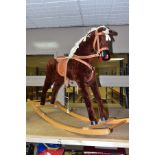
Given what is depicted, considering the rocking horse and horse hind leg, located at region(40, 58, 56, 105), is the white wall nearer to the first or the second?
horse hind leg, located at region(40, 58, 56, 105)

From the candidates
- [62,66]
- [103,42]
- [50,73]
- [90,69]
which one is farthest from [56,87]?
[103,42]

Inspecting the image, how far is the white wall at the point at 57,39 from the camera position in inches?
84.5

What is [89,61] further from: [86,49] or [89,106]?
[89,106]

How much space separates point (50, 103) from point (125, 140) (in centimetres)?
76

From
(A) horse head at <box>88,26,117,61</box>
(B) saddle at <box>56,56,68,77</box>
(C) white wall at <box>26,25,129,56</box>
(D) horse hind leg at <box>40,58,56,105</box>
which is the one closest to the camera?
(A) horse head at <box>88,26,117,61</box>

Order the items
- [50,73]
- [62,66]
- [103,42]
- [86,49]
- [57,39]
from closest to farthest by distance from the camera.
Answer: [103,42], [86,49], [62,66], [50,73], [57,39]

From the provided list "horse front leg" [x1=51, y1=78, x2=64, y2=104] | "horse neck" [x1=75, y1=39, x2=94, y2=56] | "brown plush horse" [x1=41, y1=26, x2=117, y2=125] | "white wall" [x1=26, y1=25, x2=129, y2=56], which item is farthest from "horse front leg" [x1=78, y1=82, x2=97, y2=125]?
"white wall" [x1=26, y1=25, x2=129, y2=56]

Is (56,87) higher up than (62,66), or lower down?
lower down

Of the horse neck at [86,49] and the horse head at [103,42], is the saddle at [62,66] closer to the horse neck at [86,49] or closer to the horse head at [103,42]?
A: the horse neck at [86,49]

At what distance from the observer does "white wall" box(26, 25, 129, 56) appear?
2146mm

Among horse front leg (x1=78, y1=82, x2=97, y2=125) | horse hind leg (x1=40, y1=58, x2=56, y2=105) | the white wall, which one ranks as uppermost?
the white wall

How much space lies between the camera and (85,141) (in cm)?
77

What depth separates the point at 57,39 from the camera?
2.26 metres
